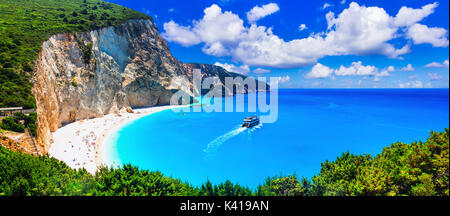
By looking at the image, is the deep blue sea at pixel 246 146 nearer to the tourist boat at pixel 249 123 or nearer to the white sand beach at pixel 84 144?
the tourist boat at pixel 249 123

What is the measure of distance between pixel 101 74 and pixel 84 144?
2564cm

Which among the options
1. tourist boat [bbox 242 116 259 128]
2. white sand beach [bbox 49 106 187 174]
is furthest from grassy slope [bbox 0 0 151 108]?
tourist boat [bbox 242 116 259 128]

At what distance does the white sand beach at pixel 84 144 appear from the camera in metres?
20.5

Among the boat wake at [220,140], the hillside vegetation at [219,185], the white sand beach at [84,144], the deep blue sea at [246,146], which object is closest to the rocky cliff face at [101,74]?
the white sand beach at [84,144]

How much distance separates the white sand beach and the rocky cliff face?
4.89 feet

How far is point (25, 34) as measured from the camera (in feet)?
99.8

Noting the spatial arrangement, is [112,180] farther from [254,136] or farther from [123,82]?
[123,82]

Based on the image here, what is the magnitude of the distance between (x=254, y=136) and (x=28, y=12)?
184ft

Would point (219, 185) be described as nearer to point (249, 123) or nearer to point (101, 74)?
point (249, 123)

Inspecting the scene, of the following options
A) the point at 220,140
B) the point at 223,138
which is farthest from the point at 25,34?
the point at 223,138

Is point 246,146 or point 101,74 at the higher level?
point 101,74
